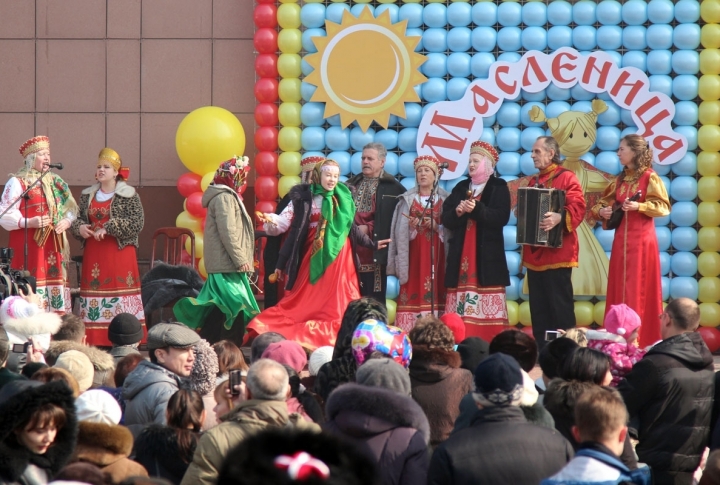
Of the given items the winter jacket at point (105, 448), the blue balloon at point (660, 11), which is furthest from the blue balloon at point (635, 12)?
the winter jacket at point (105, 448)

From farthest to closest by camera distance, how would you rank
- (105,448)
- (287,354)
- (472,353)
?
1. (472,353)
2. (287,354)
3. (105,448)

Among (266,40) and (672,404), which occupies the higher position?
(266,40)

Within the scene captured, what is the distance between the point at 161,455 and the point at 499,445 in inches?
41.0

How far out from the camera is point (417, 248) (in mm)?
8648

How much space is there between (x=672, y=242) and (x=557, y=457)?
6.44 metres

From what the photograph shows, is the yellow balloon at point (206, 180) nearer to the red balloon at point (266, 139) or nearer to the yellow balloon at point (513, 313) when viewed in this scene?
the red balloon at point (266, 139)

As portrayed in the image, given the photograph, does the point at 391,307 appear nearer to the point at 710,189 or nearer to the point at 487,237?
the point at 487,237

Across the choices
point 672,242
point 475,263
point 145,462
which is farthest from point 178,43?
point 145,462

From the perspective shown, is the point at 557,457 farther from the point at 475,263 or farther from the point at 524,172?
the point at 524,172

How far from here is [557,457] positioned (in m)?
3.13

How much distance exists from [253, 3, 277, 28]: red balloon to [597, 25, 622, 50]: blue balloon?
2.82 metres

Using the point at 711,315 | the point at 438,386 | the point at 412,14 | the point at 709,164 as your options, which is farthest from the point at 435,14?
the point at 438,386

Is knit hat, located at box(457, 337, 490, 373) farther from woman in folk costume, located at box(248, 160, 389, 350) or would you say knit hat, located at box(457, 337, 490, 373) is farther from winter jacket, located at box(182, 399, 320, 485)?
woman in folk costume, located at box(248, 160, 389, 350)

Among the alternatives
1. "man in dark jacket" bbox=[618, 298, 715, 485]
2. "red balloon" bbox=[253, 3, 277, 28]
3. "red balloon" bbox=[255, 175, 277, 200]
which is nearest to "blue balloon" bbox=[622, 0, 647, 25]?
"red balloon" bbox=[253, 3, 277, 28]
